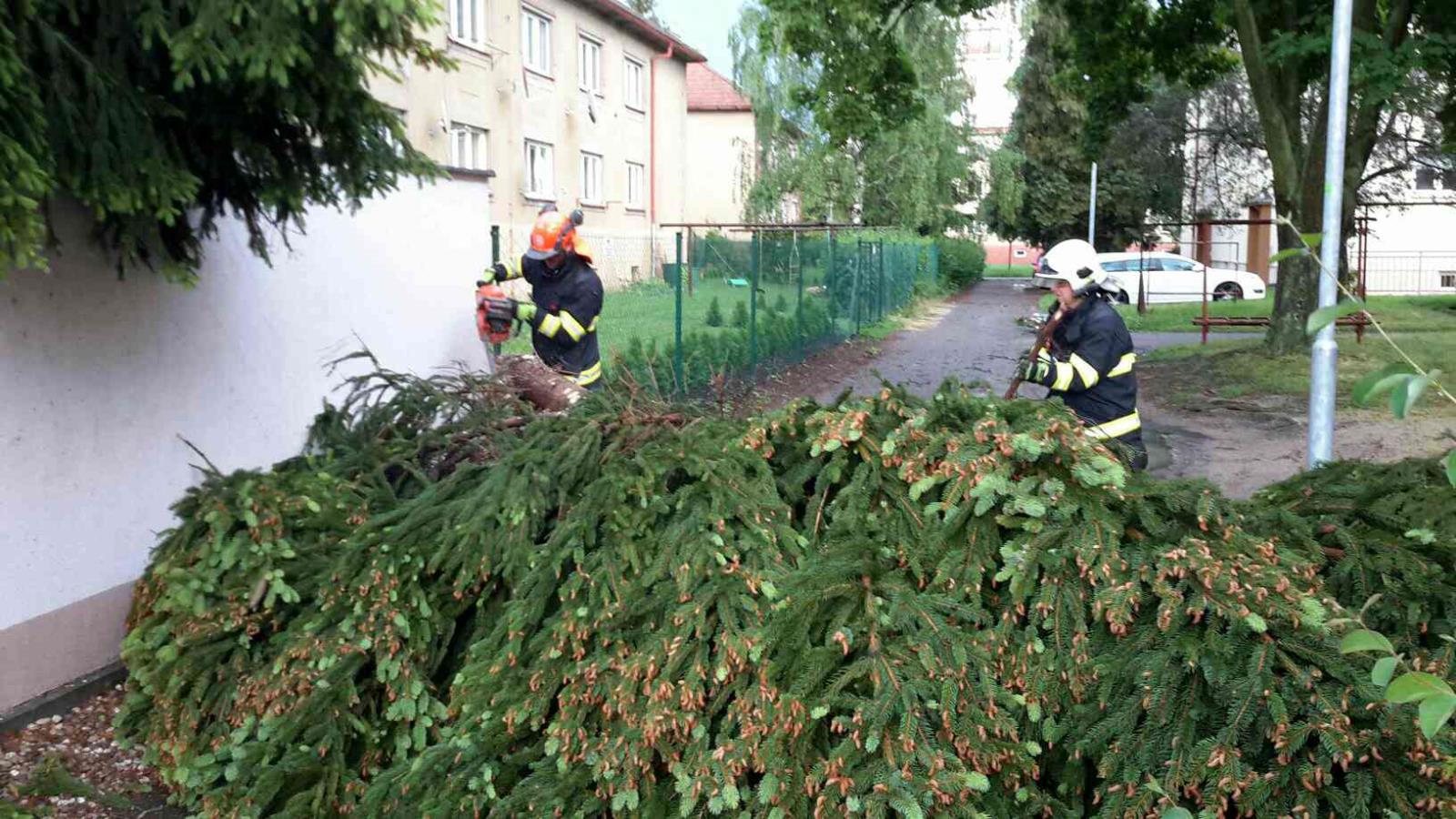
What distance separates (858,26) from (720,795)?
1331cm

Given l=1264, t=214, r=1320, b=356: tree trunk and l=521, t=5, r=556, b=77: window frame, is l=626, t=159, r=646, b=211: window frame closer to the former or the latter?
l=521, t=5, r=556, b=77: window frame

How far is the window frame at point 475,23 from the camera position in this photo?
23375 mm

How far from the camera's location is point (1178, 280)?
109ft

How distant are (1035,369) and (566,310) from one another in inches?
126

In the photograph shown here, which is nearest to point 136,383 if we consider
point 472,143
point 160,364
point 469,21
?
point 160,364

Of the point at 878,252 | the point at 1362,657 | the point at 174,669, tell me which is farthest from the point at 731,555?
the point at 878,252

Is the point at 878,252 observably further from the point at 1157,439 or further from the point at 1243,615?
the point at 1243,615

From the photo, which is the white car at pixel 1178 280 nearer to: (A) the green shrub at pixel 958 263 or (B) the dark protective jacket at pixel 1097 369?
(A) the green shrub at pixel 958 263

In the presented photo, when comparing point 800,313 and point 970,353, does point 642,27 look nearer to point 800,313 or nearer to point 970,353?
point 970,353

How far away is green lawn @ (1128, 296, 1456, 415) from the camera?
44.9 feet

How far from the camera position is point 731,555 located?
11.4 ft

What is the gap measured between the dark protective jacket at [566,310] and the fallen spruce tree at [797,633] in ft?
10.3

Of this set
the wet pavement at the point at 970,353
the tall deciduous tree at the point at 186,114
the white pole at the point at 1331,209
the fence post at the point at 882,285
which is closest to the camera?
the tall deciduous tree at the point at 186,114

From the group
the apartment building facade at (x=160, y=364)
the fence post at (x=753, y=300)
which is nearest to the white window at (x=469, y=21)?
the fence post at (x=753, y=300)
